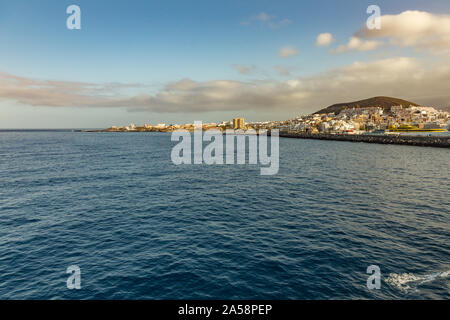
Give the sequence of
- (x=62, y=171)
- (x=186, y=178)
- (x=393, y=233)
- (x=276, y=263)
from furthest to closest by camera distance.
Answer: (x=62, y=171) < (x=186, y=178) < (x=393, y=233) < (x=276, y=263)

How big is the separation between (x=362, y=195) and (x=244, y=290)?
2894cm

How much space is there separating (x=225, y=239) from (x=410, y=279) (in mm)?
13989

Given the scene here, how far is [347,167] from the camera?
61.1m

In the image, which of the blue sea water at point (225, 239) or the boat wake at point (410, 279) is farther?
the blue sea water at point (225, 239)

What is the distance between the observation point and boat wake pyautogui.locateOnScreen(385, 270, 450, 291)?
15.6 metres

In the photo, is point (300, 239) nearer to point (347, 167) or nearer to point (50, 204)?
point (50, 204)

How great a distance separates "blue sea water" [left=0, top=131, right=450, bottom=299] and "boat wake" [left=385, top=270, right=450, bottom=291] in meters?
0.07

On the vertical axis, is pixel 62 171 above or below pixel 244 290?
above

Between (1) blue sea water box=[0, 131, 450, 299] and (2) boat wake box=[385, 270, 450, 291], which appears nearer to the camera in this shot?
(2) boat wake box=[385, 270, 450, 291]

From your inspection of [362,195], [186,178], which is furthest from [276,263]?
[186,178]

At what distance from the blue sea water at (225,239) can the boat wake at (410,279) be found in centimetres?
7

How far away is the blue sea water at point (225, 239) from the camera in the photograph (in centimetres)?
1592

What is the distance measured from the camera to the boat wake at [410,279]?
1565 centimetres

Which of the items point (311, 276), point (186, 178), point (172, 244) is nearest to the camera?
point (311, 276)
